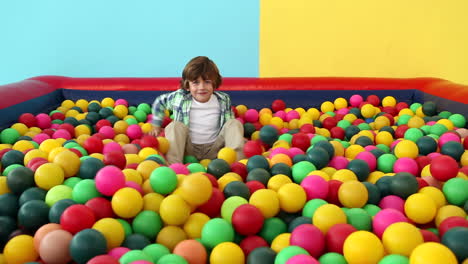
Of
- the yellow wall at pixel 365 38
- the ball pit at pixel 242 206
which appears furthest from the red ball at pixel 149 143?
the yellow wall at pixel 365 38

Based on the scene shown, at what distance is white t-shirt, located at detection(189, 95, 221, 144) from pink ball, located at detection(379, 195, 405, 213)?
2.70 feet

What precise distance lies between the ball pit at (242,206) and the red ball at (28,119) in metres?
0.37

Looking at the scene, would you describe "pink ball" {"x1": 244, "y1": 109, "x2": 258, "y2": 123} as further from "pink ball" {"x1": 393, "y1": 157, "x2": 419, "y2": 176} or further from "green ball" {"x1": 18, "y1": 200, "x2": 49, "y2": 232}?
"green ball" {"x1": 18, "y1": 200, "x2": 49, "y2": 232}

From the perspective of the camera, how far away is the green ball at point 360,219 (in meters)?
0.93

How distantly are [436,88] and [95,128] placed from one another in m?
1.66

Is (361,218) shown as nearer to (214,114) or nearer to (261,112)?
(214,114)

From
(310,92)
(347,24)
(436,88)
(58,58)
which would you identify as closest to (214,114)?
(310,92)

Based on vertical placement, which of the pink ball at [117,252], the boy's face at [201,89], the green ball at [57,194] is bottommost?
the pink ball at [117,252]

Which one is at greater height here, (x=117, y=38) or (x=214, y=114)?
(x=117, y=38)

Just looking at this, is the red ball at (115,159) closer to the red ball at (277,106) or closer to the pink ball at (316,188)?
the pink ball at (316,188)

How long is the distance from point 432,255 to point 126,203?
62 centimetres

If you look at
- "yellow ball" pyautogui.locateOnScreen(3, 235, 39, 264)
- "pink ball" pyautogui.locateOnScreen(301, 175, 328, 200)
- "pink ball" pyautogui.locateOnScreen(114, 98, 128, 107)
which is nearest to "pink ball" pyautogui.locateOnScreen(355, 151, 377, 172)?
"pink ball" pyautogui.locateOnScreen(301, 175, 328, 200)

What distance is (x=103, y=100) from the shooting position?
2.21 meters

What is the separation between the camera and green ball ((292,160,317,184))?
119 cm
